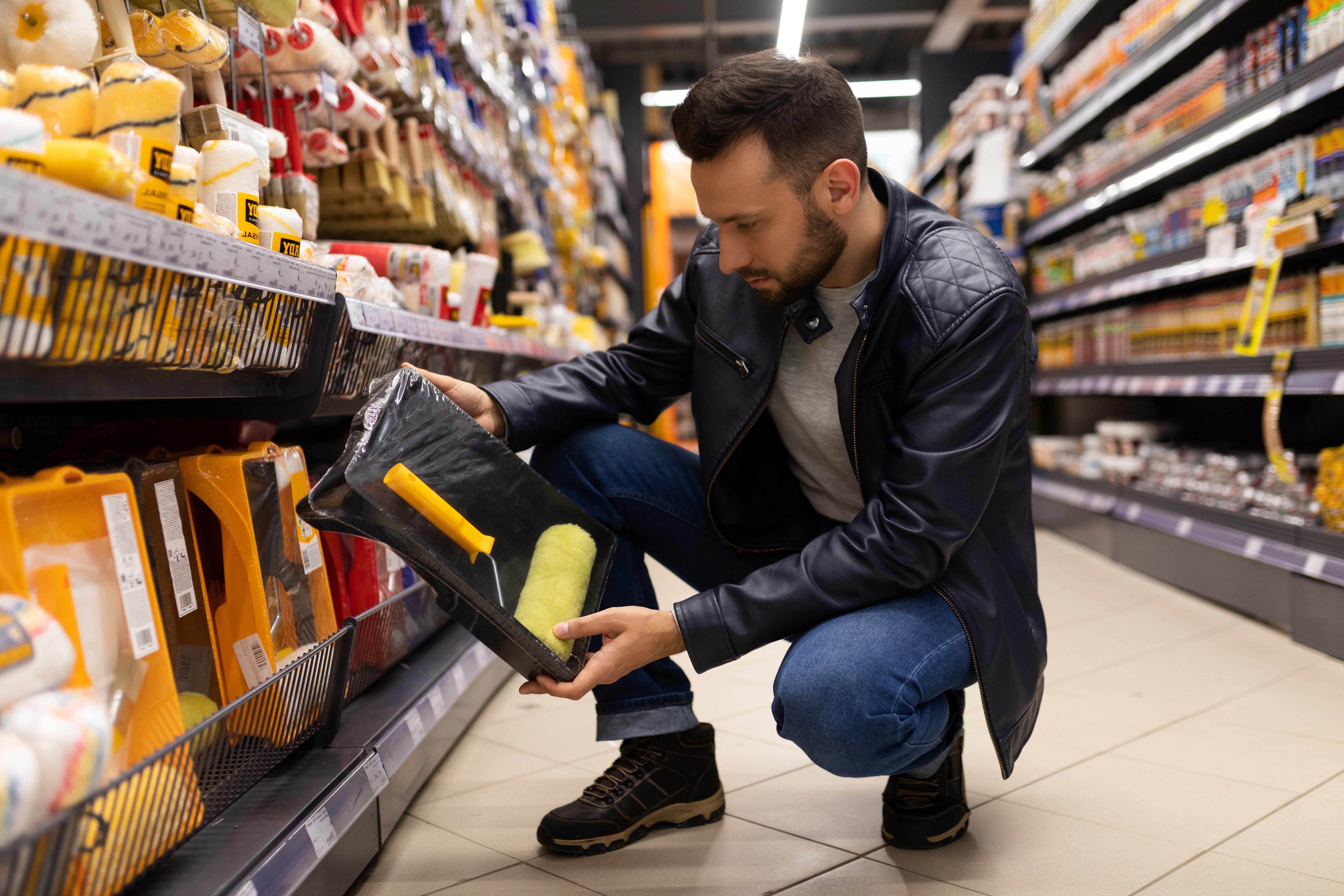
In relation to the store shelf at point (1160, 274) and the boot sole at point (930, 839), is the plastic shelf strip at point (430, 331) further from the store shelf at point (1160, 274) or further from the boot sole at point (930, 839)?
the store shelf at point (1160, 274)

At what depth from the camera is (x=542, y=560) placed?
1.25m

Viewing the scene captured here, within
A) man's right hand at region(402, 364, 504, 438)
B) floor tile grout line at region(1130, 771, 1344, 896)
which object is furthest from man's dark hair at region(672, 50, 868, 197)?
floor tile grout line at region(1130, 771, 1344, 896)

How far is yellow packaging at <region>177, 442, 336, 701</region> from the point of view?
118 cm

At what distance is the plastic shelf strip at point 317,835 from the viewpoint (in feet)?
3.26

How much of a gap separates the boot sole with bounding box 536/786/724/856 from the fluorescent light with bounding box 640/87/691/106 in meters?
8.90

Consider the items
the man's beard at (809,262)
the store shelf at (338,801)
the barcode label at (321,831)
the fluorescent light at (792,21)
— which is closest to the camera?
the store shelf at (338,801)

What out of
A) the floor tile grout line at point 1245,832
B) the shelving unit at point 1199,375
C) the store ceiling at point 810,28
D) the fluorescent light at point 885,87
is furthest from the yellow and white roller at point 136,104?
the fluorescent light at point 885,87

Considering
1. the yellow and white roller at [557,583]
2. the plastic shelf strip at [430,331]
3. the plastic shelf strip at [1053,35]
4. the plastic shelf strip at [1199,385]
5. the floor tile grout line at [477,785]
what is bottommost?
the floor tile grout line at [477,785]

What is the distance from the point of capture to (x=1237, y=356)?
2984mm

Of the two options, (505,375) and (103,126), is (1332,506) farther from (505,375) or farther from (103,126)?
(103,126)

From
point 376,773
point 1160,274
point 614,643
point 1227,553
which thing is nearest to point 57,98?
point 614,643

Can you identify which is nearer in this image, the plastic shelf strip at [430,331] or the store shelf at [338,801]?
the store shelf at [338,801]

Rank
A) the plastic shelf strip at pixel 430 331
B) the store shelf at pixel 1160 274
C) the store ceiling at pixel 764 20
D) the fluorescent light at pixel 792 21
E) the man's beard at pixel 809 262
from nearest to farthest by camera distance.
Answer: the man's beard at pixel 809 262 < the plastic shelf strip at pixel 430 331 < the store shelf at pixel 1160 274 < the fluorescent light at pixel 792 21 < the store ceiling at pixel 764 20

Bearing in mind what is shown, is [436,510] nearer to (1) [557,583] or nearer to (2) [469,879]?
(1) [557,583]
